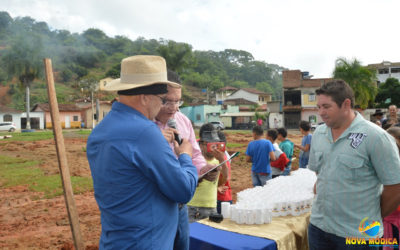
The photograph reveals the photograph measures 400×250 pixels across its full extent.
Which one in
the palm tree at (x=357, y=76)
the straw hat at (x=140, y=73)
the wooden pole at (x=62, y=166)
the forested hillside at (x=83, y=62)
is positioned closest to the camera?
the straw hat at (x=140, y=73)

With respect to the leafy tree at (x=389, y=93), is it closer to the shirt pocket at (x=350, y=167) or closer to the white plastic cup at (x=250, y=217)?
the white plastic cup at (x=250, y=217)

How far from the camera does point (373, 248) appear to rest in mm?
2238

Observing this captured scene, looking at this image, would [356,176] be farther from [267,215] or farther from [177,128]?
[177,128]

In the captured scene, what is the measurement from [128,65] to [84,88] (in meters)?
49.2

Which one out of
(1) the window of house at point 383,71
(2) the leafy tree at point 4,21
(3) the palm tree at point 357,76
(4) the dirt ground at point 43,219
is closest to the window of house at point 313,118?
(3) the palm tree at point 357,76

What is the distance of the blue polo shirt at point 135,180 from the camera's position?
60.5 inches

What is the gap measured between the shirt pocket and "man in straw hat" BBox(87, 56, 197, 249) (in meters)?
1.28

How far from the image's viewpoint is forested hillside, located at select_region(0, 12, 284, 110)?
44.0 metres

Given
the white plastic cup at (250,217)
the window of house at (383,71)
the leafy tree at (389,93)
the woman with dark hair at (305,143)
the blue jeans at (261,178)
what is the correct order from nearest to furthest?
1. the white plastic cup at (250,217)
2. the blue jeans at (261,178)
3. the woman with dark hair at (305,143)
4. the leafy tree at (389,93)
5. the window of house at (383,71)

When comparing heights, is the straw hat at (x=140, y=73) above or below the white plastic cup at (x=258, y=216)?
above

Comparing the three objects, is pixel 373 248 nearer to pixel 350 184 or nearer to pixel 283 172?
pixel 350 184

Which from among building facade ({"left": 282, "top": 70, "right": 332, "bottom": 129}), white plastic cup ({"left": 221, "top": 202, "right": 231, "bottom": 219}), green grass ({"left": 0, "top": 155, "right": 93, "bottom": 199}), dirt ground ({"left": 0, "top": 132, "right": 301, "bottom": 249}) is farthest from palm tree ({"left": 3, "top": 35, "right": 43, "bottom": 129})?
white plastic cup ({"left": 221, "top": 202, "right": 231, "bottom": 219})

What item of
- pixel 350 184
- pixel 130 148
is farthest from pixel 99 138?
pixel 350 184

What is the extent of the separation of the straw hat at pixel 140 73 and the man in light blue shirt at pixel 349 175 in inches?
58.8
